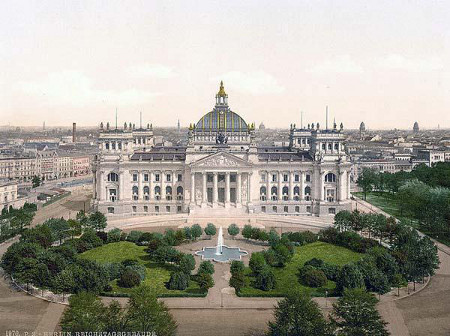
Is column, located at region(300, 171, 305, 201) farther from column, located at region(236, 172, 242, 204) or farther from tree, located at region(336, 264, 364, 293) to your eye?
tree, located at region(336, 264, 364, 293)

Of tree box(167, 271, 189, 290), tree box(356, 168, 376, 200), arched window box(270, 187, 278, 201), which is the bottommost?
tree box(167, 271, 189, 290)

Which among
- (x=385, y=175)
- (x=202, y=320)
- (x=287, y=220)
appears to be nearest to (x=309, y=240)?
(x=287, y=220)

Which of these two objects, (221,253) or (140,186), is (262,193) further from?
(221,253)

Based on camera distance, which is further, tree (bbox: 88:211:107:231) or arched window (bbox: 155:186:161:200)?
arched window (bbox: 155:186:161:200)

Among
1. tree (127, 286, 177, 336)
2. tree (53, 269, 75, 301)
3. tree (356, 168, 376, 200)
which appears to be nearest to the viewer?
tree (127, 286, 177, 336)

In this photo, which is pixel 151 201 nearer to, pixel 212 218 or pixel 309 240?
pixel 212 218

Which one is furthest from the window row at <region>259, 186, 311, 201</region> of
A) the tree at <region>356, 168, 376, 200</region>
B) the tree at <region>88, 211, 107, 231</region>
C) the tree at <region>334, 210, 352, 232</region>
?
the tree at <region>88, 211, 107, 231</region>
